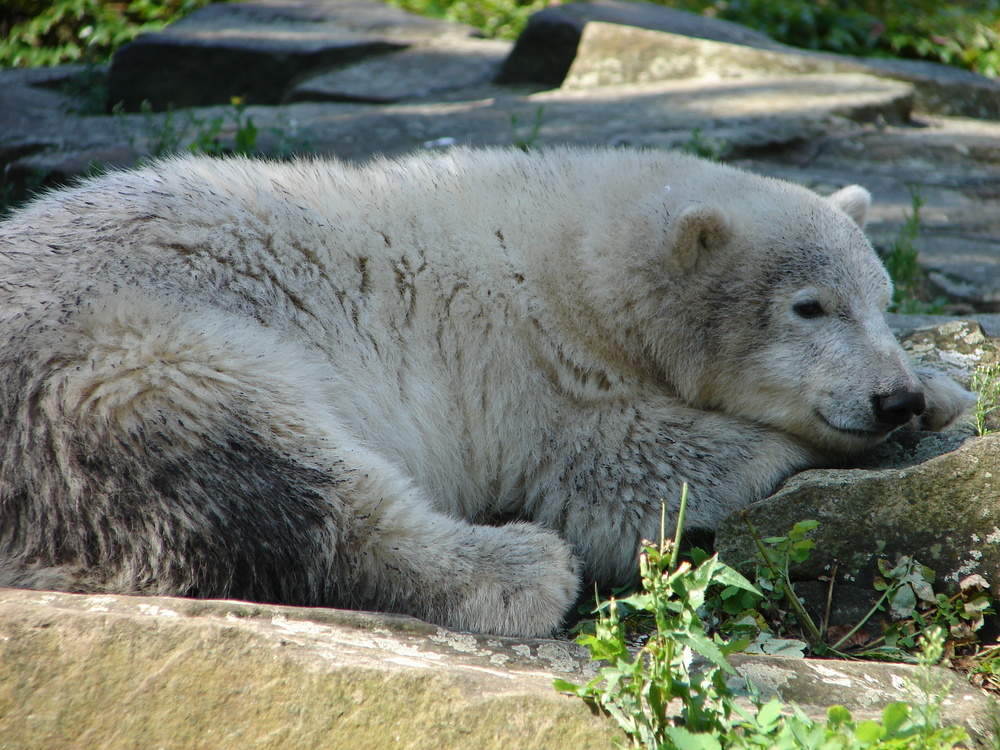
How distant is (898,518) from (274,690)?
203cm

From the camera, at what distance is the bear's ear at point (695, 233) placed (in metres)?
3.55

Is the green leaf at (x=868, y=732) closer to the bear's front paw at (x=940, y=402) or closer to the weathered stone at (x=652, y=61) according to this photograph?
the bear's front paw at (x=940, y=402)

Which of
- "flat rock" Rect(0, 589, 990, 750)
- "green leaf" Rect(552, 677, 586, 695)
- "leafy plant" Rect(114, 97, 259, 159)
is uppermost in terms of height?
"leafy plant" Rect(114, 97, 259, 159)

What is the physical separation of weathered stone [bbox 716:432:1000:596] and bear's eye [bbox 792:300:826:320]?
819 millimetres

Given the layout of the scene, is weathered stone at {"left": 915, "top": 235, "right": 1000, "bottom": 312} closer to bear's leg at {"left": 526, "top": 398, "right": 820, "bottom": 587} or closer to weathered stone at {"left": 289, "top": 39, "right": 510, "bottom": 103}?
bear's leg at {"left": 526, "top": 398, "right": 820, "bottom": 587}

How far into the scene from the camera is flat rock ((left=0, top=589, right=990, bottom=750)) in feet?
6.77

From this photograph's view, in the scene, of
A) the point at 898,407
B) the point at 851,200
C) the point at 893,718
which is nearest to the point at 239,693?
the point at 893,718

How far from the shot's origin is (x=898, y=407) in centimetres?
340

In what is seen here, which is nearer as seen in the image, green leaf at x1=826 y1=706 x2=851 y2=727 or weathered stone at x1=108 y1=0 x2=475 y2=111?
green leaf at x1=826 y1=706 x2=851 y2=727

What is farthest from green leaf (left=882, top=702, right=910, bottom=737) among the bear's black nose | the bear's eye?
the bear's eye

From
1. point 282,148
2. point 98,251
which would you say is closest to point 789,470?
point 98,251

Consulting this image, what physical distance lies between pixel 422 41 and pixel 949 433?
9033 mm

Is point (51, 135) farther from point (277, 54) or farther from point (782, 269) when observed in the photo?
point (782, 269)

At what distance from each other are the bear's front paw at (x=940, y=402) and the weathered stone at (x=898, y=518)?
0.83 m
